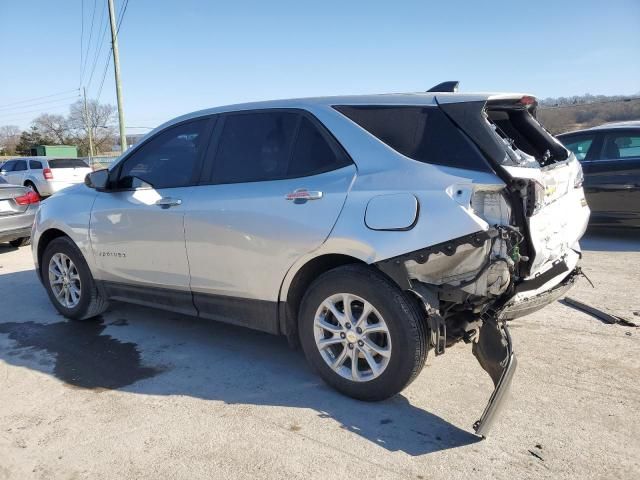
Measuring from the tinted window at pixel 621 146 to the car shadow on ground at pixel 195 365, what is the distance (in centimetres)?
607

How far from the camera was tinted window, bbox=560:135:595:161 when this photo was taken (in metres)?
Result: 8.02

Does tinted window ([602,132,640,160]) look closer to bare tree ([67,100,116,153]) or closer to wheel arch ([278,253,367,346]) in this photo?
wheel arch ([278,253,367,346])

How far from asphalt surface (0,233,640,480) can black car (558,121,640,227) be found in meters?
3.50

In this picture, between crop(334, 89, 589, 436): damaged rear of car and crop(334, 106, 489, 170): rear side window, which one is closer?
crop(334, 89, 589, 436): damaged rear of car

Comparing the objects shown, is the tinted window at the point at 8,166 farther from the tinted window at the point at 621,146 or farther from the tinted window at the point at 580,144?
the tinted window at the point at 621,146

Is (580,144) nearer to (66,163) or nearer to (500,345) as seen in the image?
(500,345)

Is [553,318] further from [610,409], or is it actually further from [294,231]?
[294,231]

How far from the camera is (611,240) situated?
7957 millimetres

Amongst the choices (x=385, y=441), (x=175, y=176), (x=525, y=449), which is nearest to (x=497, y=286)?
(x=525, y=449)

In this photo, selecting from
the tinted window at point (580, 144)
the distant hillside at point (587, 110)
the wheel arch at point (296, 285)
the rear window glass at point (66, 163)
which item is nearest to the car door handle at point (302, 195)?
the wheel arch at point (296, 285)

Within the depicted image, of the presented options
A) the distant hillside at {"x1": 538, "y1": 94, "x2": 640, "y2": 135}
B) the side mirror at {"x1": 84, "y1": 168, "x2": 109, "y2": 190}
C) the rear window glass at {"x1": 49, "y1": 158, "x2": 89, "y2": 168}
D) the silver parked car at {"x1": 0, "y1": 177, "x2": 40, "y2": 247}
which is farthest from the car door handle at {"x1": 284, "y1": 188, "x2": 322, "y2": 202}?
the rear window glass at {"x1": 49, "y1": 158, "x2": 89, "y2": 168}

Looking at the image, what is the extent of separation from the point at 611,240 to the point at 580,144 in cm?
152

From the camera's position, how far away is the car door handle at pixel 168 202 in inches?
157

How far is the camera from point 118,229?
443cm
